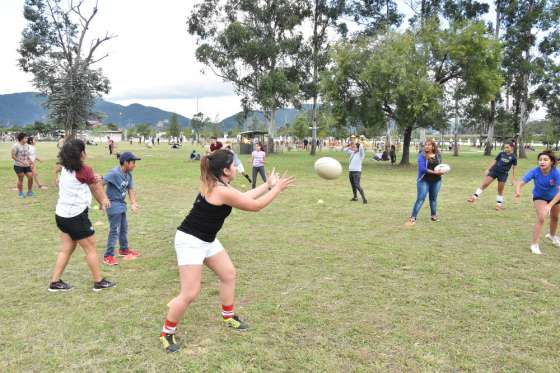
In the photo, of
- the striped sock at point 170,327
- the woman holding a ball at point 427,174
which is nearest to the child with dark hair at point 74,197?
the striped sock at point 170,327

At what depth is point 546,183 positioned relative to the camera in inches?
258

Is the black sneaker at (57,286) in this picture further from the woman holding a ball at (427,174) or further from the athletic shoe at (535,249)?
the athletic shoe at (535,249)

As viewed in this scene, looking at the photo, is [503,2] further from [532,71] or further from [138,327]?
[138,327]

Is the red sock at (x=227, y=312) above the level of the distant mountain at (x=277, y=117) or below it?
below

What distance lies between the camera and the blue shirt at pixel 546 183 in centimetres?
646

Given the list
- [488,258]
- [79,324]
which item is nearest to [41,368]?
[79,324]

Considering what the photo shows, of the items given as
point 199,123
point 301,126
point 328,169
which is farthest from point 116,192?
point 199,123

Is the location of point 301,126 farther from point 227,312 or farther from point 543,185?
point 227,312

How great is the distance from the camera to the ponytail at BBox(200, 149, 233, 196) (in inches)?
136

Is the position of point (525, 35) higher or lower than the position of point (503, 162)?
higher

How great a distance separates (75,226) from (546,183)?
684cm

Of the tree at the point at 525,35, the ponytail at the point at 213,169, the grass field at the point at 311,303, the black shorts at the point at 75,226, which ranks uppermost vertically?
the tree at the point at 525,35

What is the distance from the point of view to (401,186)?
15.7m

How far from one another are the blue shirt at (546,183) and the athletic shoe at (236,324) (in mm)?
5355
